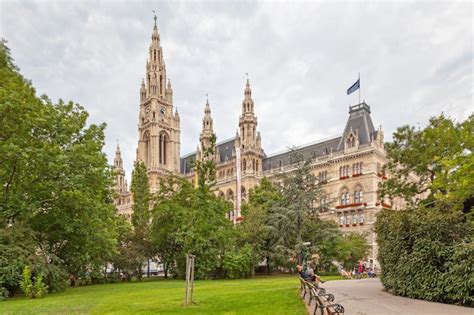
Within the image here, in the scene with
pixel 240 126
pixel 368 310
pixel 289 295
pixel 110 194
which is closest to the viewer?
pixel 368 310

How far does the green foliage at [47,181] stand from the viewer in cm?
1828

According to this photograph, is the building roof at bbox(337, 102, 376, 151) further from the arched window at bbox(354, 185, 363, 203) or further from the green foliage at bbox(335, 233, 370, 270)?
the green foliage at bbox(335, 233, 370, 270)

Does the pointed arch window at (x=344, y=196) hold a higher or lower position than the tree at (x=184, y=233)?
higher

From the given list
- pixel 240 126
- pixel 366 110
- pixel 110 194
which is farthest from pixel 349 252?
pixel 240 126

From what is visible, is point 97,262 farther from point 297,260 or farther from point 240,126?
point 240,126

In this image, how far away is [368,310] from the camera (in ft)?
37.0

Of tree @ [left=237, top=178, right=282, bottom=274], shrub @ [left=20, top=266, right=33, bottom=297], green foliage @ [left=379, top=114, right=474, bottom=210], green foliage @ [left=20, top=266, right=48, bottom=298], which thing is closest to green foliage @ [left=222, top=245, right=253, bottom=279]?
tree @ [left=237, top=178, right=282, bottom=274]

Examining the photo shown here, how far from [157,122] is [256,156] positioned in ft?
82.2

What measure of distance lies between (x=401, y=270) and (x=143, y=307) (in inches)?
365

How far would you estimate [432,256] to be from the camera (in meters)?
13.2

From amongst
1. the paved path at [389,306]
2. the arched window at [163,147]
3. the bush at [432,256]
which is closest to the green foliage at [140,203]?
the paved path at [389,306]

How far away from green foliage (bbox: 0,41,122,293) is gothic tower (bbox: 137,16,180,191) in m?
57.0

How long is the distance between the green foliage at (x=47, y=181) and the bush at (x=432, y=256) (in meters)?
14.2

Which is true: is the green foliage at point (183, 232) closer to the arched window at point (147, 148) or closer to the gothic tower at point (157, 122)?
the gothic tower at point (157, 122)
